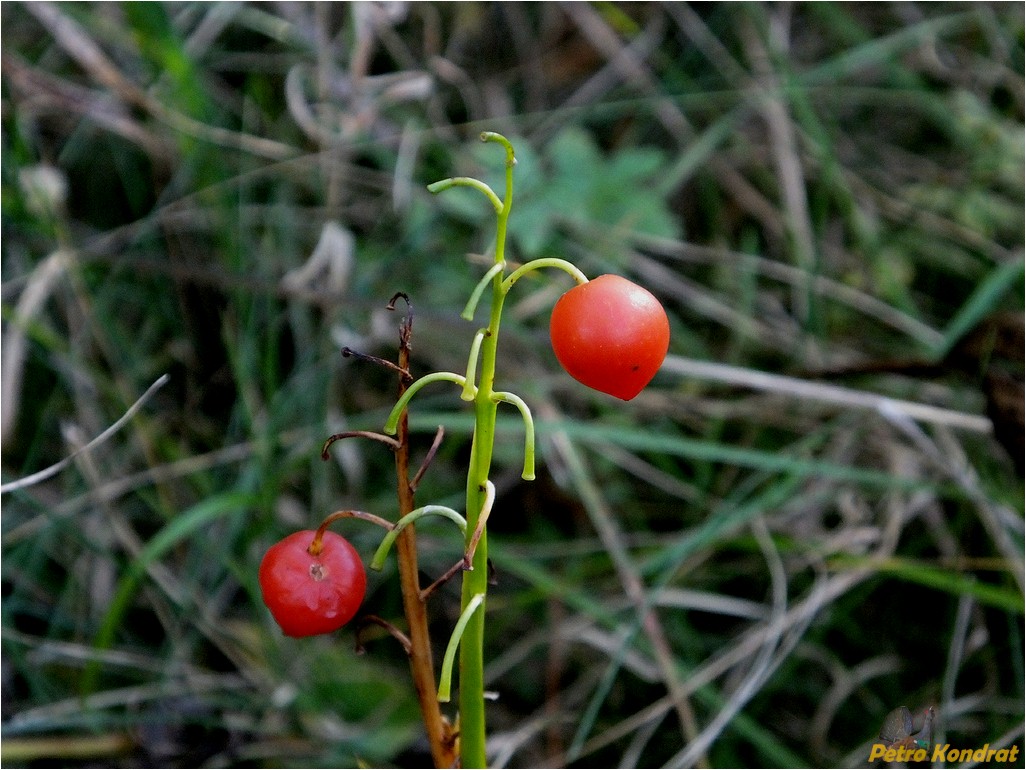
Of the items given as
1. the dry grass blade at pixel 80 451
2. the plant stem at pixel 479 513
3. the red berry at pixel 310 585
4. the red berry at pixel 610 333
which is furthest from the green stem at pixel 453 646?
the dry grass blade at pixel 80 451

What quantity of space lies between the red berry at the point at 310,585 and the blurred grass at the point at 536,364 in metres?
0.82

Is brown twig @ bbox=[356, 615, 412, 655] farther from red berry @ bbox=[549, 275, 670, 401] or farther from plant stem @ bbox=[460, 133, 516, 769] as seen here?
red berry @ bbox=[549, 275, 670, 401]

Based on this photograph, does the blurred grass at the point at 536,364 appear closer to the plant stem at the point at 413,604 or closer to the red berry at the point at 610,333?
A: the plant stem at the point at 413,604

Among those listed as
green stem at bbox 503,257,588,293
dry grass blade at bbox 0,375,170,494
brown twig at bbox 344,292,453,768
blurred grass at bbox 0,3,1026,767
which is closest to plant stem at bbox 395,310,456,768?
brown twig at bbox 344,292,453,768

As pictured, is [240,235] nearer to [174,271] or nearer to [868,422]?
[174,271]

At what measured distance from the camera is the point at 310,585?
1.13m

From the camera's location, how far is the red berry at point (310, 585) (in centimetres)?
113

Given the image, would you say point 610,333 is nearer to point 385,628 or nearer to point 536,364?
point 385,628

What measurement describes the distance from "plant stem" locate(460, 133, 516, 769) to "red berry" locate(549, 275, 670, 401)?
87mm

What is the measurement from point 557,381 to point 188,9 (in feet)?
5.37

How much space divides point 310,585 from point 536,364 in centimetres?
164

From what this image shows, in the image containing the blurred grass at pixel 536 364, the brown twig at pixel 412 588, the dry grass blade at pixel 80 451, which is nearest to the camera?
the brown twig at pixel 412 588

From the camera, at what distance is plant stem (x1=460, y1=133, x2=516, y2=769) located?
1.00m

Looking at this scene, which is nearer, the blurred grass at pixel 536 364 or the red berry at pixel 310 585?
the red berry at pixel 310 585
